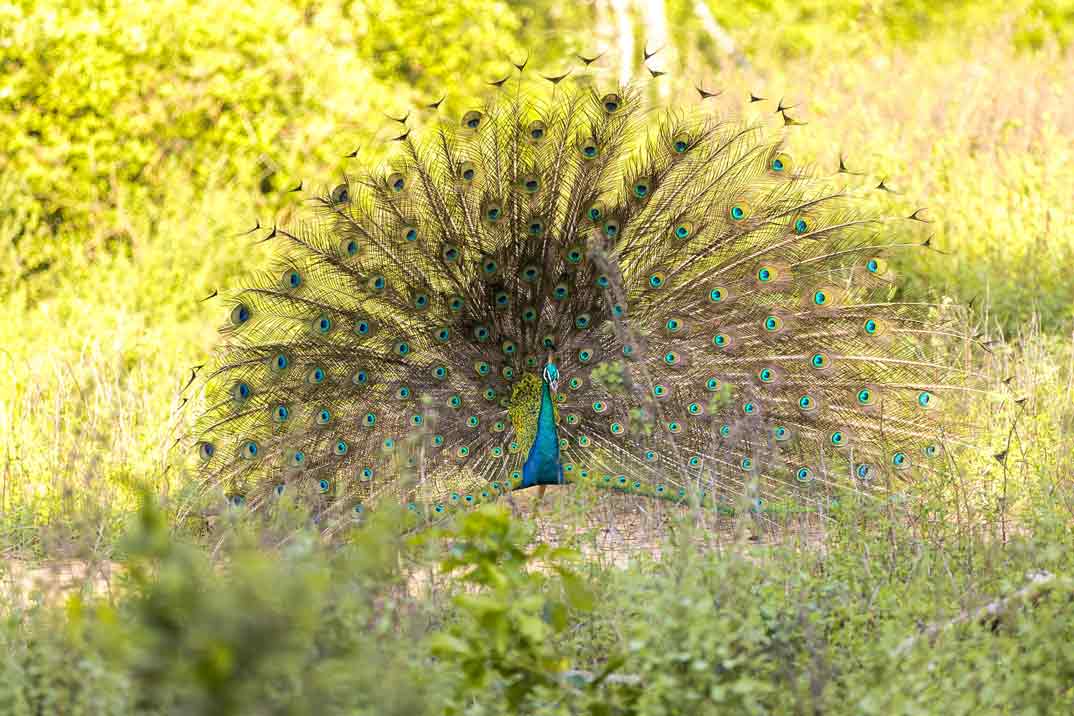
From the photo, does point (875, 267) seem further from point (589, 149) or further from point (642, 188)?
point (589, 149)

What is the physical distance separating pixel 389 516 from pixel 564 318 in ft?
9.96

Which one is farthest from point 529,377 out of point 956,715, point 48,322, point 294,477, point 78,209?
point 78,209

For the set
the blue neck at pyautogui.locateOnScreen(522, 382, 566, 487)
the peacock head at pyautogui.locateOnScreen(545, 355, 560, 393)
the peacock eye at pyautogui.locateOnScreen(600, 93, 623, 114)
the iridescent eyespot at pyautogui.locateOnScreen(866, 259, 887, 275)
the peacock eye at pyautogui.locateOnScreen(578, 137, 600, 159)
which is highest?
the peacock eye at pyautogui.locateOnScreen(600, 93, 623, 114)

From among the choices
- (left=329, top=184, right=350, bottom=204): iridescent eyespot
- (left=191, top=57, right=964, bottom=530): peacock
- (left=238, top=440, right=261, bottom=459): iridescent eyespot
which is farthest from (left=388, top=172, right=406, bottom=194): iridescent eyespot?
(left=238, top=440, right=261, bottom=459): iridescent eyespot

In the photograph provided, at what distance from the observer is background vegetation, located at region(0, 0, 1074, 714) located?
2895 millimetres

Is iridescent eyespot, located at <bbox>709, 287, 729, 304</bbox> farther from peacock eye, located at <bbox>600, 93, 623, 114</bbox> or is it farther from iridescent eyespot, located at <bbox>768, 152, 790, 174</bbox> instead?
peacock eye, located at <bbox>600, 93, 623, 114</bbox>

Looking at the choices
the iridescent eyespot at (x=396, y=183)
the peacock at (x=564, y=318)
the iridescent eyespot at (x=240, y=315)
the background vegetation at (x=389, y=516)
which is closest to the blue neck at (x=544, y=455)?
the peacock at (x=564, y=318)

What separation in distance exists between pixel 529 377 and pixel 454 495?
61cm

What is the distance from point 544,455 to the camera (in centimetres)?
534

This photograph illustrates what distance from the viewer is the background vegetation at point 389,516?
289cm

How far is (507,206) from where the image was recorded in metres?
5.59

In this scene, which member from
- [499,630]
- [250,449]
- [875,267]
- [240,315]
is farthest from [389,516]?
[875,267]

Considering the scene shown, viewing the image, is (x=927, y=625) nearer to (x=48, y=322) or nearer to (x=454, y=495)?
(x=454, y=495)

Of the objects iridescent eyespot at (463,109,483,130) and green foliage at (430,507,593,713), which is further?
iridescent eyespot at (463,109,483,130)
